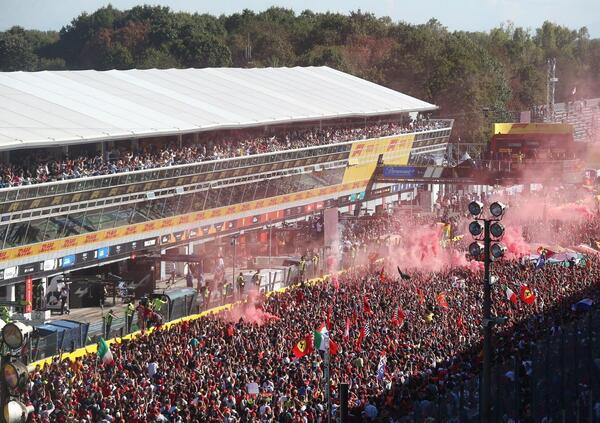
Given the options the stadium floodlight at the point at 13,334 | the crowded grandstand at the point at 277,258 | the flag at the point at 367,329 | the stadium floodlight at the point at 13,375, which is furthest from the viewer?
the flag at the point at 367,329

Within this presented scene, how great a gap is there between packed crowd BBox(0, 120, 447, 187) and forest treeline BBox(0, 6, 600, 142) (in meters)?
28.1

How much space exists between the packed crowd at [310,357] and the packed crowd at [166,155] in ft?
35.7

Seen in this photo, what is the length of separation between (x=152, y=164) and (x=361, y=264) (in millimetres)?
9490

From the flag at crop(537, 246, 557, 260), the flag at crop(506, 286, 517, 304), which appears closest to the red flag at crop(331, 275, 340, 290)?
the flag at crop(506, 286, 517, 304)

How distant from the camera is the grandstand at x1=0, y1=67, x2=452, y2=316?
41.6 metres

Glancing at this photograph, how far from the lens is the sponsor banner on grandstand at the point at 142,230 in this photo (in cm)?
4084

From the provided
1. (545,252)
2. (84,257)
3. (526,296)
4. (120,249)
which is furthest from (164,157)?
(526,296)

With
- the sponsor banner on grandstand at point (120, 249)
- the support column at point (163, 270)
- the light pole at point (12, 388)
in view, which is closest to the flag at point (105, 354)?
the light pole at point (12, 388)

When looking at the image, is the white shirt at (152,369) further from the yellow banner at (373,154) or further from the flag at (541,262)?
the yellow banner at (373,154)

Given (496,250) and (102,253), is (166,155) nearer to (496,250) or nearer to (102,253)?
(102,253)

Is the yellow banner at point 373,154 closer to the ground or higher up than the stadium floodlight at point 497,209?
closer to the ground

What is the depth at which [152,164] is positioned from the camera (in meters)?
47.5

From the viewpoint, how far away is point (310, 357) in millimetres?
27203

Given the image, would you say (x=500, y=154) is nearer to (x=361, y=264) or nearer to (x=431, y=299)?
(x=361, y=264)
